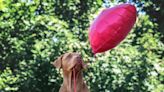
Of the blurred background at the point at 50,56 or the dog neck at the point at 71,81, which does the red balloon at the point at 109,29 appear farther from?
the blurred background at the point at 50,56

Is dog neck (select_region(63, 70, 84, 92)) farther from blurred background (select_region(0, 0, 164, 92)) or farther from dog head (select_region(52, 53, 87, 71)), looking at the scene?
blurred background (select_region(0, 0, 164, 92))

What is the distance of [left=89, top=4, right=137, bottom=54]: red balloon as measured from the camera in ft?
15.8

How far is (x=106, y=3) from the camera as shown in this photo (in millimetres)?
11766

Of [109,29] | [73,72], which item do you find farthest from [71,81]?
[109,29]

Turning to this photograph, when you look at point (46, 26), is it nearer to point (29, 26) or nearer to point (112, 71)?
point (29, 26)

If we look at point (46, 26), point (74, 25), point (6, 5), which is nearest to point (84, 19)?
point (74, 25)

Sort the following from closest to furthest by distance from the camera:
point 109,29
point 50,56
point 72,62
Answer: point 72,62
point 109,29
point 50,56

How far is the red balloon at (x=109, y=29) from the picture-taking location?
4.80 meters

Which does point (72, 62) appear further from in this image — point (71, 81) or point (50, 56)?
point (50, 56)

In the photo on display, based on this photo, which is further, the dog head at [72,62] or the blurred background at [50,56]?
the blurred background at [50,56]

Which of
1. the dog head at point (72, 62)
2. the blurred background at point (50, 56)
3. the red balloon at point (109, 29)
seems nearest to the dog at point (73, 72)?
the dog head at point (72, 62)

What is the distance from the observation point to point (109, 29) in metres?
4.86

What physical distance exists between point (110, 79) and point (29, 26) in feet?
5.80

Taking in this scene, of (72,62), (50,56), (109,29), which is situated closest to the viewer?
(72,62)
